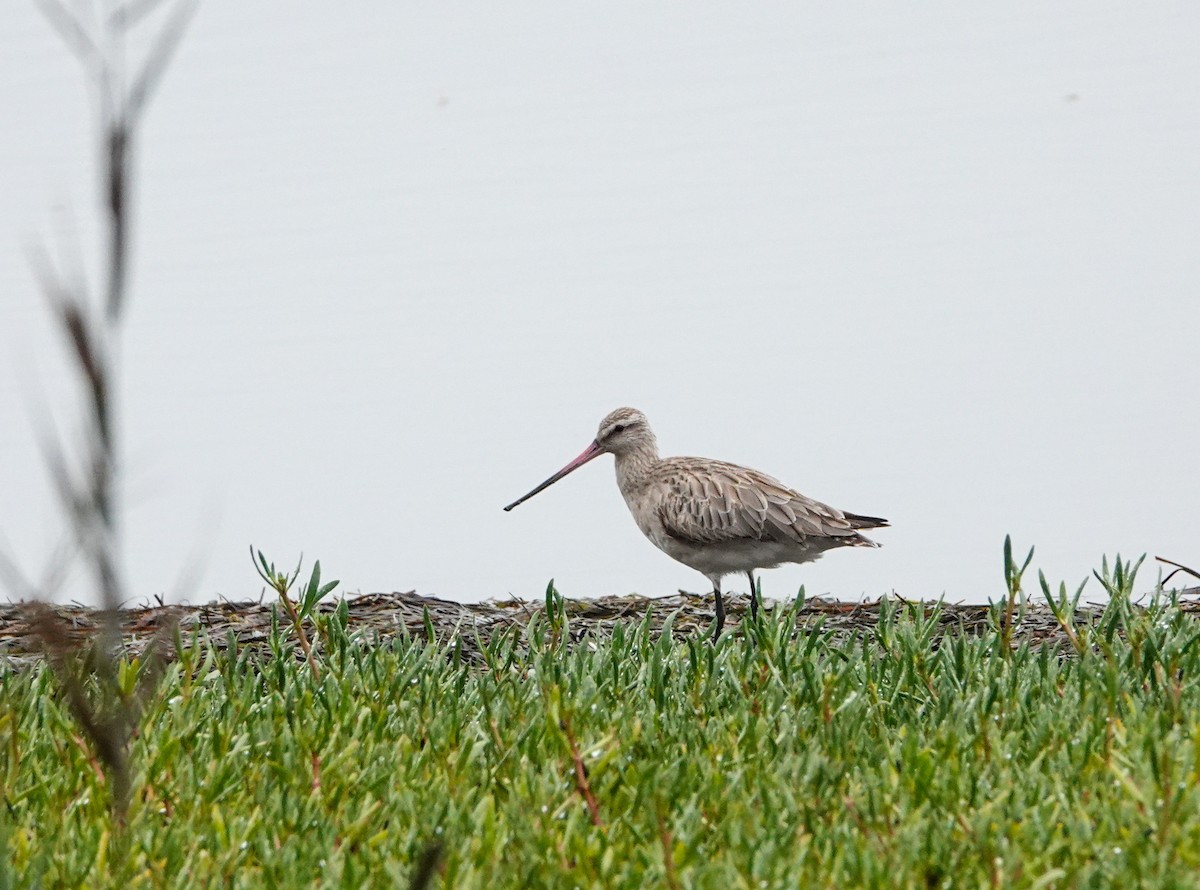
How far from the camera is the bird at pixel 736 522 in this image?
31.2 ft

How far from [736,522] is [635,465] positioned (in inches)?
67.3

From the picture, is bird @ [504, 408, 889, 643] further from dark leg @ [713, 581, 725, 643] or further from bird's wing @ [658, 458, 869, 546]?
dark leg @ [713, 581, 725, 643]

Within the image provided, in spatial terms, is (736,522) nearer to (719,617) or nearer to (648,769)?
(719,617)

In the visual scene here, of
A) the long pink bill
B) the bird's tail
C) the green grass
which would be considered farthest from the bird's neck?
the green grass

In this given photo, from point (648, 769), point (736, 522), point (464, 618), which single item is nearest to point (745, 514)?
point (736, 522)

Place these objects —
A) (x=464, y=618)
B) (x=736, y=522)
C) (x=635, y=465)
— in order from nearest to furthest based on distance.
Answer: (x=464, y=618), (x=736, y=522), (x=635, y=465)

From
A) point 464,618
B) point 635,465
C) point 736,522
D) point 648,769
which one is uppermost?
point 635,465

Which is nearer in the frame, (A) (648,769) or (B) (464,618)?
(A) (648,769)

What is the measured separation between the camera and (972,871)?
3.47 meters

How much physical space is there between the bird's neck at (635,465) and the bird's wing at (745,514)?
813mm

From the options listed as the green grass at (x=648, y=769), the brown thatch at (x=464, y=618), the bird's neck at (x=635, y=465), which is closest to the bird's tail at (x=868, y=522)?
the brown thatch at (x=464, y=618)

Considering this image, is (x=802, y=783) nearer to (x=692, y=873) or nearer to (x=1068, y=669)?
(x=692, y=873)

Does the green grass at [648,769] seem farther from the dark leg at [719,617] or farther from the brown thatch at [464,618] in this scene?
the dark leg at [719,617]

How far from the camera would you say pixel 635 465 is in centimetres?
1102
